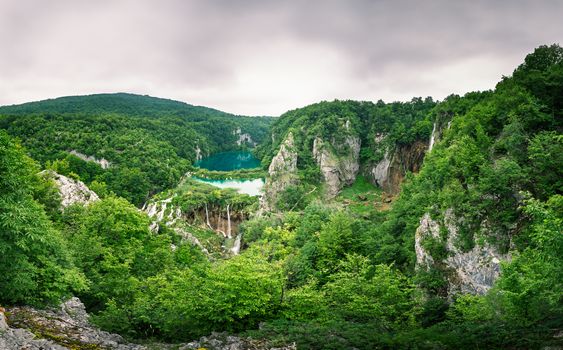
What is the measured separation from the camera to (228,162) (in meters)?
136

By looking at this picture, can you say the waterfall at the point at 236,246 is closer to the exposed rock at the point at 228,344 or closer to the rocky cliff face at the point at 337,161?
the rocky cliff face at the point at 337,161

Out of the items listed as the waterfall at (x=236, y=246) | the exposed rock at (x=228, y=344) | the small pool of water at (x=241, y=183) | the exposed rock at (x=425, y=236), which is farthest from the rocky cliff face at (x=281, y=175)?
the exposed rock at (x=228, y=344)

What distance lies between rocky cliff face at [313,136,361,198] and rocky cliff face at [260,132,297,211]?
653cm

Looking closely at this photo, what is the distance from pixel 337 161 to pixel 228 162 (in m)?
63.2

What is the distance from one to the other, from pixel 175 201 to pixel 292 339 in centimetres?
5105

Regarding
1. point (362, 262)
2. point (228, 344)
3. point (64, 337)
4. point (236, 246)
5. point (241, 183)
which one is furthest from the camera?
point (241, 183)

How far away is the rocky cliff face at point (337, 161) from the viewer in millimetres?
80819

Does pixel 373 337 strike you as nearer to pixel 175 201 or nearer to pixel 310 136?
pixel 175 201

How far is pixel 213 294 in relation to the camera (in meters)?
13.3

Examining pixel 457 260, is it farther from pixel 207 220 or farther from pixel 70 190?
pixel 207 220

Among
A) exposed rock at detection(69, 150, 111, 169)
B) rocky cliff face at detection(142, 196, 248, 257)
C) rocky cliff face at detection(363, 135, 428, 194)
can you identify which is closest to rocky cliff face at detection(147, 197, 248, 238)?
rocky cliff face at detection(142, 196, 248, 257)

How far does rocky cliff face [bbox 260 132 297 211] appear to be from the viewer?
6606cm

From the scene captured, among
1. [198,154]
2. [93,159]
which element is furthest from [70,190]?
[198,154]

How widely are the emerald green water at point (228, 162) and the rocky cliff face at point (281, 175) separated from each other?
139 ft
